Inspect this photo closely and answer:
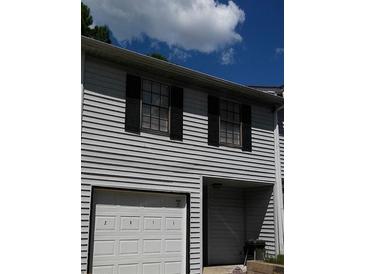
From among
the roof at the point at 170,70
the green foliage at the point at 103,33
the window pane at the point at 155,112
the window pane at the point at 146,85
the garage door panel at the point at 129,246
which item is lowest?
the garage door panel at the point at 129,246

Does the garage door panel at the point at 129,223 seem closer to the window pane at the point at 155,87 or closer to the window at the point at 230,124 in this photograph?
the window pane at the point at 155,87

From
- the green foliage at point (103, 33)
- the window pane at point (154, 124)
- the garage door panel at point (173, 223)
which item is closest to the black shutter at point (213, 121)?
the window pane at point (154, 124)

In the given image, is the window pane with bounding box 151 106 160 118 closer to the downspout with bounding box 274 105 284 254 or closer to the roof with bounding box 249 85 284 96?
the roof with bounding box 249 85 284 96

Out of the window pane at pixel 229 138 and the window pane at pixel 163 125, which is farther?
the window pane at pixel 229 138

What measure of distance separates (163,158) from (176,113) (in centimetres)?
90

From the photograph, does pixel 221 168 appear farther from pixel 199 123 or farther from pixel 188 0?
pixel 188 0

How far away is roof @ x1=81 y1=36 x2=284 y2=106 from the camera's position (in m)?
6.34

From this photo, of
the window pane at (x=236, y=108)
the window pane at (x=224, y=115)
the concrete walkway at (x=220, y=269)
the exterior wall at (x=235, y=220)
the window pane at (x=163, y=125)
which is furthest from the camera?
the exterior wall at (x=235, y=220)

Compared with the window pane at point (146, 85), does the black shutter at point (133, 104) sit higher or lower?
lower

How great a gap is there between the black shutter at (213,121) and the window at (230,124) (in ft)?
0.57

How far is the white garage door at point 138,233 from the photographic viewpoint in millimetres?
6160

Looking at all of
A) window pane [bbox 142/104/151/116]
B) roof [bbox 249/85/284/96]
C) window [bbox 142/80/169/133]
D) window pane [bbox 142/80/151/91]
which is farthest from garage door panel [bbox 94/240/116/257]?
roof [bbox 249/85/284/96]

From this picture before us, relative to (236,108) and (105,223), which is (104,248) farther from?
(236,108)
